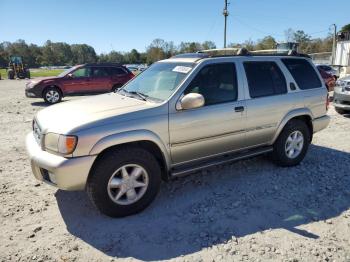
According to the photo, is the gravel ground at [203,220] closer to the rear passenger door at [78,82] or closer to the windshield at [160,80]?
the windshield at [160,80]

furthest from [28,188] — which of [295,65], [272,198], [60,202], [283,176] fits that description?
[295,65]

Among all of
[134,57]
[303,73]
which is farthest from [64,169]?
[134,57]

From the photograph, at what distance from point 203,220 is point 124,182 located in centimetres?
102

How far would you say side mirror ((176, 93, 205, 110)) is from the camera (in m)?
3.81

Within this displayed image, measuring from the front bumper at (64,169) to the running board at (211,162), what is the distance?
1.10m

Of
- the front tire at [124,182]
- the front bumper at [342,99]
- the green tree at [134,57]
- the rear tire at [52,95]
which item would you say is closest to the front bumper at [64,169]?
the front tire at [124,182]

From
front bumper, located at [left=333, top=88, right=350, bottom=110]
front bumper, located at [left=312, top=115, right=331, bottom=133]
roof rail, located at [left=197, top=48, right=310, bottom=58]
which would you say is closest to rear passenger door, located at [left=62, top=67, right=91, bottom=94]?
front bumper, located at [left=333, top=88, right=350, bottom=110]

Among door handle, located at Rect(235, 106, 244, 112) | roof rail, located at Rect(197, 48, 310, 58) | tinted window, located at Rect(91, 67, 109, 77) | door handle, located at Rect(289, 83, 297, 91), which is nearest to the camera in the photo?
door handle, located at Rect(235, 106, 244, 112)

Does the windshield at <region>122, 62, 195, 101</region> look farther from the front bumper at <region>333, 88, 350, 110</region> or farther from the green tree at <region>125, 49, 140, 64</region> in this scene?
the green tree at <region>125, 49, 140, 64</region>

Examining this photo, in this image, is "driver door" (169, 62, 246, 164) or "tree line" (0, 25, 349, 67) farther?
"tree line" (0, 25, 349, 67)

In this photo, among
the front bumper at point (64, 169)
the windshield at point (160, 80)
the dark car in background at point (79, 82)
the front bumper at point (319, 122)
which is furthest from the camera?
the dark car in background at point (79, 82)

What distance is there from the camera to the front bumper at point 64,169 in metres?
3.30

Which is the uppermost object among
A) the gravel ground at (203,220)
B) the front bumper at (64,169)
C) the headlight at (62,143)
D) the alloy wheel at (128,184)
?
the headlight at (62,143)

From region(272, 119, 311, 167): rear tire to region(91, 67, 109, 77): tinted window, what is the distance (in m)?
10.9
